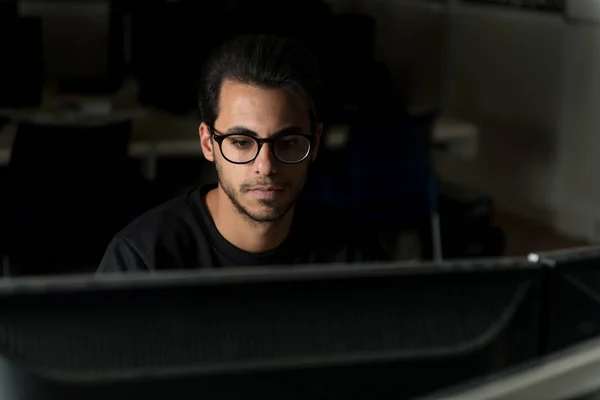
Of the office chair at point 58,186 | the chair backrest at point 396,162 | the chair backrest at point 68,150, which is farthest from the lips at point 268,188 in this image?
the chair backrest at point 396,162

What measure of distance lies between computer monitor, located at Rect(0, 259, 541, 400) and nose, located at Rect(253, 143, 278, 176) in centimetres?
16

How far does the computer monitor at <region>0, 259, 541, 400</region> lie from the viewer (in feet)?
1.33

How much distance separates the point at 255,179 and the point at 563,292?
0.23m

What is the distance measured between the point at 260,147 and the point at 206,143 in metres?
0.09

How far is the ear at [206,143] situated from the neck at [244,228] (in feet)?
0.10

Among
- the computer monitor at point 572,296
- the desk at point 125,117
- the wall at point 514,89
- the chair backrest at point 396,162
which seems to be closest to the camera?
the computer monitor at point 572,296

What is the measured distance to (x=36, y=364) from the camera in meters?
0.41

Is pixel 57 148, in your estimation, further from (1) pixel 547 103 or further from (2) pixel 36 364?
(1) pixel 547 103

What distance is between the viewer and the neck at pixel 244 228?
2.07ft

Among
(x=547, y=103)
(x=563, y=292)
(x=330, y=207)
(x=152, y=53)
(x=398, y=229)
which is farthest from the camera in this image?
(x=547, y=103)

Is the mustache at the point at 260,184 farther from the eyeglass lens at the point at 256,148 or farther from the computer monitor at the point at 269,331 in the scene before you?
the computer monitor at the point at 269,331

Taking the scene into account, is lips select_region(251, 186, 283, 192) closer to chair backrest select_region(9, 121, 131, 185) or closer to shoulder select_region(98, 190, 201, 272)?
shoulder select_region(98, 190, 201, 272)

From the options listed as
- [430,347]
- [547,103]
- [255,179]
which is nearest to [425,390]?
[430,347]

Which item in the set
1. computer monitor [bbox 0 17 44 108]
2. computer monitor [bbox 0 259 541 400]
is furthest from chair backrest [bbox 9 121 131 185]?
computer monitor [bbox 0 259 541 400]
